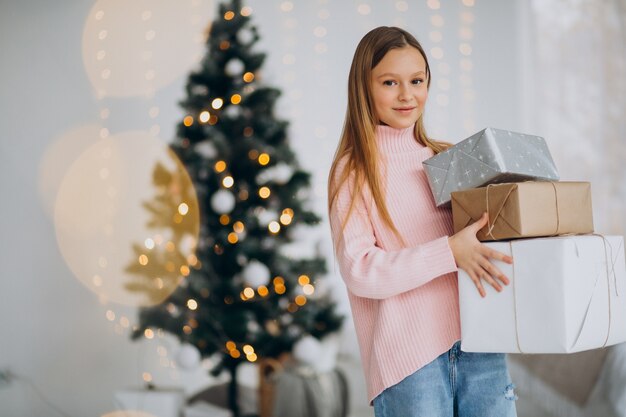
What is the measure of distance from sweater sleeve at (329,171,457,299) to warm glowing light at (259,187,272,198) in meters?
1.64

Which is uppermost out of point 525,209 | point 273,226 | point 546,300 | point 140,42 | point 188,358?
point 140,42

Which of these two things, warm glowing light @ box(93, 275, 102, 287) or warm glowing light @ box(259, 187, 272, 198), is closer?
warm glowing light @ box(259, 187, 272, 198)

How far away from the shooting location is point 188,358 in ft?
9.30

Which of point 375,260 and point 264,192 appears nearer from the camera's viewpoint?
point 375,260

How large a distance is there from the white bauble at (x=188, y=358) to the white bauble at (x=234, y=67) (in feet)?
3.81

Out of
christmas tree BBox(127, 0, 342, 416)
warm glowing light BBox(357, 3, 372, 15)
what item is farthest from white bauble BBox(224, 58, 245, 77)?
warm glowing light BBox(357, 3, 372, 15)

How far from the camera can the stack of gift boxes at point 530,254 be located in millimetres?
1062

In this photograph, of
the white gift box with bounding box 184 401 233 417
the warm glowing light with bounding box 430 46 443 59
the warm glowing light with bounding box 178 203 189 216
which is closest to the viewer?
the warm glowing light with bounding box 178 203 189 216

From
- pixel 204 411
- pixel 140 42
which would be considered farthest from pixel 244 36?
pixel 204 411

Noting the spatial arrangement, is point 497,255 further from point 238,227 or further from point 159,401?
point 159,401

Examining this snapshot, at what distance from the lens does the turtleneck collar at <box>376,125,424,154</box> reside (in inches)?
52.1

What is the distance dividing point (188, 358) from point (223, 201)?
66 centimetres

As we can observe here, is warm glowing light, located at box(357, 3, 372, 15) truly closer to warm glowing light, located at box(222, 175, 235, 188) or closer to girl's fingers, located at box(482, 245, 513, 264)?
warm glowing light, located at box(222, 175, 235, 188)

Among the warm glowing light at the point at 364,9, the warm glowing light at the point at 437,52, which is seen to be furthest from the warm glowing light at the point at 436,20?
the warm glowing light at the point at 364,9
